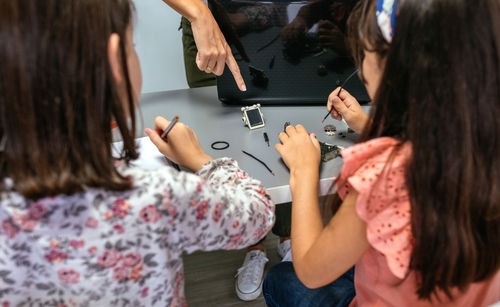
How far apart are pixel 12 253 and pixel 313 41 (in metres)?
0.90

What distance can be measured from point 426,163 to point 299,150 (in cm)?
36

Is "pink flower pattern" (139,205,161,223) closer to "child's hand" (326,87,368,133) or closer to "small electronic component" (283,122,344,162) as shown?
"small electronic component" (283,122,344,162)

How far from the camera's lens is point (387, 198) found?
57 cm

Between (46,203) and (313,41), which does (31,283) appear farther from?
(313,41)

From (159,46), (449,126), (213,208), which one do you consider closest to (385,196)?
(449,126)

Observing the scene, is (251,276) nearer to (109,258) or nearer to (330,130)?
(330,130)

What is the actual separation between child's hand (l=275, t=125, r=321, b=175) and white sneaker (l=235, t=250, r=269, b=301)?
2.33 ft

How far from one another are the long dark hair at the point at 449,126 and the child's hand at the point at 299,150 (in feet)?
0.85

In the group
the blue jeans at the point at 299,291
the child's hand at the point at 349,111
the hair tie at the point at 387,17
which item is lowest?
the blue jeans at the point at 299,291

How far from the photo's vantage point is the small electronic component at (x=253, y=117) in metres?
1.08

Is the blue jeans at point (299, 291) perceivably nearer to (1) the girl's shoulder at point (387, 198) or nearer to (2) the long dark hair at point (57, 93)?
(1) the girl's shoulder at point (387, 198)

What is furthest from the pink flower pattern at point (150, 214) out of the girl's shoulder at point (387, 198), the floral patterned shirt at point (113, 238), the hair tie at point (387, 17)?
the hair tie at point (387, 17)

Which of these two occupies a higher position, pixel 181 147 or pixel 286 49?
pixel 286 49

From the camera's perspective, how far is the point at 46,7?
457 millimetres
